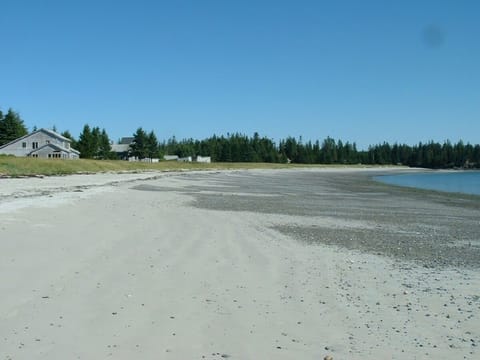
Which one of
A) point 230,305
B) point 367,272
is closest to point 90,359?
point 230,305

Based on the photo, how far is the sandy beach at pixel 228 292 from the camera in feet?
17.5

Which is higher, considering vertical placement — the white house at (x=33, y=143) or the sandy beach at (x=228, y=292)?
the white house at (x=33, y=143)

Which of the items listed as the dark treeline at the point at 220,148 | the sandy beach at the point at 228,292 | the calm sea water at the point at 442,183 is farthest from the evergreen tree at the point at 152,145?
the sandy beach at the point at 228,292

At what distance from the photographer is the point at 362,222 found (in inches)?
720

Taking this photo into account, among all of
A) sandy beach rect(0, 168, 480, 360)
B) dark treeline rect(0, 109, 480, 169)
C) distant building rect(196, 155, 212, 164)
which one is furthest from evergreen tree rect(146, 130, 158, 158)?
sandy beach rect(0, 168, 480, 360)

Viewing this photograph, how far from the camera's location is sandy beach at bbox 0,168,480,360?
532 centimetres

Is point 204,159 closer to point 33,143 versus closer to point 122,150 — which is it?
point 122,150

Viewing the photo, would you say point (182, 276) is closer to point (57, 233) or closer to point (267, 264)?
point (267, 264)

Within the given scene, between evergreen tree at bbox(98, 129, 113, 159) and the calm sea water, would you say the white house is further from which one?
the calm sea water

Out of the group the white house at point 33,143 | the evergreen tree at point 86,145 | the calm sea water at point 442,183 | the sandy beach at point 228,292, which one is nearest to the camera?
the sandy beach at point 228,292

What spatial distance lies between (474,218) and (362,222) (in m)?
6.53

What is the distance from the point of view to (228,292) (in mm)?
7477

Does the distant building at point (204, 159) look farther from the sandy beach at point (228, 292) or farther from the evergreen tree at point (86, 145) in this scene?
the sandy beach at point (228, 292)

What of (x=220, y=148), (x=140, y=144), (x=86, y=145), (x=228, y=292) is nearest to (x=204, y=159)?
(x=220, y=148)
